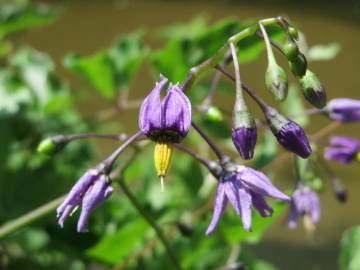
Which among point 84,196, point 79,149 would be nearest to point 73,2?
point 79,149

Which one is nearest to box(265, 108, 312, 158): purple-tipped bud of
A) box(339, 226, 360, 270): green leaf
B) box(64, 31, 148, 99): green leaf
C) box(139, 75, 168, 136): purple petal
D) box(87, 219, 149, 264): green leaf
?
box(139, 75, 168, 136): purple petal

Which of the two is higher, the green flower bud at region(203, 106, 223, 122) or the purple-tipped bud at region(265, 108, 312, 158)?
the purple-tipped bud at region(265, 108, 312, 158)

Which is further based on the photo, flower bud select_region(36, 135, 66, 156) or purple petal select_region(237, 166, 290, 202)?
flower bud select_region(36, 135, 66, 156)

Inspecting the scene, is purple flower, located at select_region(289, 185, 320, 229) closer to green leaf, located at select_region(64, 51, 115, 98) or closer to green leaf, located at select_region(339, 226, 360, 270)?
green leaf, located at select_region(339, 226, 360, 270)

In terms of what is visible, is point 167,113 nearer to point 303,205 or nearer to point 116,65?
point 303,205

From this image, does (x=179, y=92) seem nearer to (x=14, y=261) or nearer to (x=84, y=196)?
(x=84, y=196)

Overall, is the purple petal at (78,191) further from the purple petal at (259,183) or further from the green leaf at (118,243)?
the green leaf at (118,243)

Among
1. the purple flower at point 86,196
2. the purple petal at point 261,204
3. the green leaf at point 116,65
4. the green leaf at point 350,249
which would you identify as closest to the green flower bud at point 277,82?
the purple petal at point 261,204

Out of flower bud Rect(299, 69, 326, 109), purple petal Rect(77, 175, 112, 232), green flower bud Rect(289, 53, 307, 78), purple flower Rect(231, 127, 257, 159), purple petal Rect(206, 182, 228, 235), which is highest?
green flower bud Rect(289, 53, 307, 78)
